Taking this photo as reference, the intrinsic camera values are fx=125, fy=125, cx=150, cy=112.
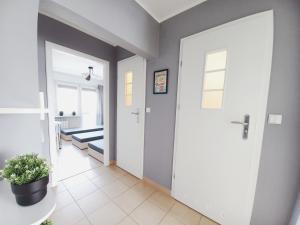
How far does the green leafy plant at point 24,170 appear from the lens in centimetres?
53

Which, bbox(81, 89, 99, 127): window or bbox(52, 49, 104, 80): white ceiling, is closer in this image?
bbox(52, 49, 104, 80): white ceiling

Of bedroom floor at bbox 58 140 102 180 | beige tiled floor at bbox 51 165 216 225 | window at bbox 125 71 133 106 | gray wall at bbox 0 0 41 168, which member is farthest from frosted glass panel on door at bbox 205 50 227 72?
bedroom floor at bbox 58 140 102 180

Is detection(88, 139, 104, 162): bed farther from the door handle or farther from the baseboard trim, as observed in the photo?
the door handle

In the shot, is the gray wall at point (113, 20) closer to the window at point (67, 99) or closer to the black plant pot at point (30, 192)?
the black plant pot at point (30, 192)

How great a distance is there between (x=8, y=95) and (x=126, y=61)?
1.79 meters

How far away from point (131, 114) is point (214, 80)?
4.55 feet

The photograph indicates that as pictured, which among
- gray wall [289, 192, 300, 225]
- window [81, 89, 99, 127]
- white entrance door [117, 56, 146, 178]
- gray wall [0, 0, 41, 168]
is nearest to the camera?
gray wall [0, 0, 41, 168]

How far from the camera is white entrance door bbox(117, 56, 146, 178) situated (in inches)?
80.7

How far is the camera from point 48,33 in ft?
5.52

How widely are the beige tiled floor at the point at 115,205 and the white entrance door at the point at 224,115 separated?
23cm

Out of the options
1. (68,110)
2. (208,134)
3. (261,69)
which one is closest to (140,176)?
(208,134)

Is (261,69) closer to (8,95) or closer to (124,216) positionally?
(8,95)

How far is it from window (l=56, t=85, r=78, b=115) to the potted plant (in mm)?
5068

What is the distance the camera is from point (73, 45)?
1943 millimetres
